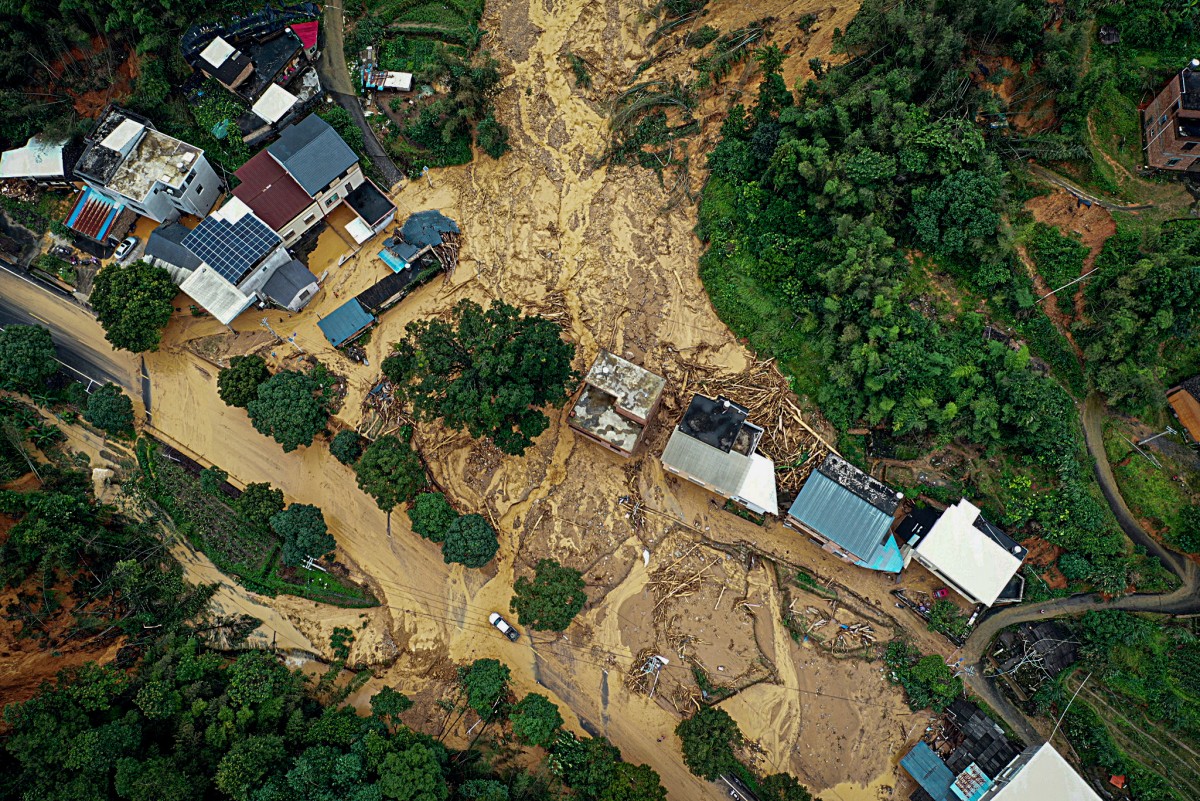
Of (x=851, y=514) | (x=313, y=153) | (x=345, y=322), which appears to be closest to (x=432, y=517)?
(x=345, y=322)

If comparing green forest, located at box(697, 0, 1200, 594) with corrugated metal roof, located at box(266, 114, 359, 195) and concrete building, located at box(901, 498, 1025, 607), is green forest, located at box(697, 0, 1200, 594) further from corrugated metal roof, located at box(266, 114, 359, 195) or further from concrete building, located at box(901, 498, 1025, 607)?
corrugated metal roof, located at box(266, 114, 359, 195)

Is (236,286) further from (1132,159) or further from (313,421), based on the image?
(1132,159)

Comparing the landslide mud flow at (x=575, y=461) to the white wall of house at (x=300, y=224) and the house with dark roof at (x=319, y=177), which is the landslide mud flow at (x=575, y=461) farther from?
the house with dark roof at (x=319, y=177)

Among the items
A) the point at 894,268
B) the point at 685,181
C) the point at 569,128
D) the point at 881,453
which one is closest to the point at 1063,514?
the point at 881,453

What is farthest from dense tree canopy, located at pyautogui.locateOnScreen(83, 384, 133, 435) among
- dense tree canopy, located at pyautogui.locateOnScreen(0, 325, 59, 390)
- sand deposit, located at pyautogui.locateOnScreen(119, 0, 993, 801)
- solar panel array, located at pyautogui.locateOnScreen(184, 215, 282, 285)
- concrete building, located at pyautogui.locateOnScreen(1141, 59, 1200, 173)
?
concrete building, located at pyautogui.locateOnScreen(1141, 59, 1200, 173)

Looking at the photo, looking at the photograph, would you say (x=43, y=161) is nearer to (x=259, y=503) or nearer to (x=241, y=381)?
(x=241, y=381)
